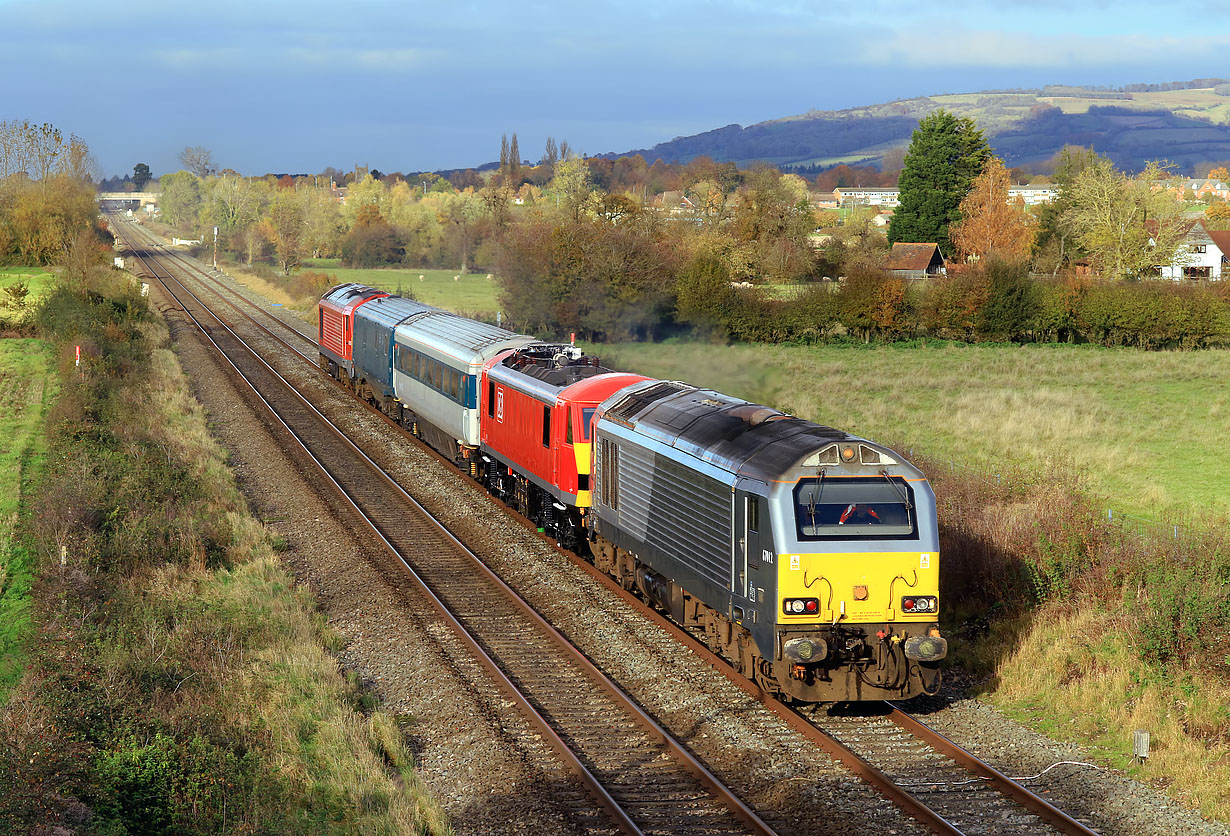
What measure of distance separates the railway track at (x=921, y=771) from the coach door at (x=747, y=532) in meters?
1.55

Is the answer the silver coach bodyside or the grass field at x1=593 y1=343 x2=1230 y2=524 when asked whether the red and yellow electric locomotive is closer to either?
the silver coach bodyside

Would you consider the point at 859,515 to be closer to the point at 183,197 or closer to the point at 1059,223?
the point at 1059,223

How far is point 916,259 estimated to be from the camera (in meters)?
84.1

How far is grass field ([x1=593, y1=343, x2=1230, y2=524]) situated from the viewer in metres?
26.1

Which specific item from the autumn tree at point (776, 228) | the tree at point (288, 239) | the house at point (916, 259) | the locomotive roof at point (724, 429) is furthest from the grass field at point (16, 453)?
the house at point (916, 259)

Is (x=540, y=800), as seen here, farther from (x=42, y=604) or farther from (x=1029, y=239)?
(x=1029, y=239)

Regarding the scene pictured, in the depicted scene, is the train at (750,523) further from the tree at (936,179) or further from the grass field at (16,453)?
the tree at (936,179)

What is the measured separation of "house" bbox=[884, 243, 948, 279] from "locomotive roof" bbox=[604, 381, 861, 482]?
67104mm

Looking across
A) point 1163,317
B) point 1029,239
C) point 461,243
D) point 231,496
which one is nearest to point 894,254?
point 1029,239

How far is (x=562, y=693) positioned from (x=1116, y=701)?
20.8 ft

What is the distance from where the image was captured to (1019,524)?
1631 centimetres

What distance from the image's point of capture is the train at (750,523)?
12.1 m

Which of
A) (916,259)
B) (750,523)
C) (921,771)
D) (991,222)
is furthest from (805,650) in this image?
(991,222)

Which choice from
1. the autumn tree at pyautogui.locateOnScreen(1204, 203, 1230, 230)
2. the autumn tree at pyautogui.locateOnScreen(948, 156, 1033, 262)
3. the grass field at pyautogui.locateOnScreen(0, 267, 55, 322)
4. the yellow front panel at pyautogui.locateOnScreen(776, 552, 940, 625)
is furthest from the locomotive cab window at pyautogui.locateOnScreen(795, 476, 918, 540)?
the autumn tree at pyautogui.locateOnScreen(1204, 203, 1230, 230)
